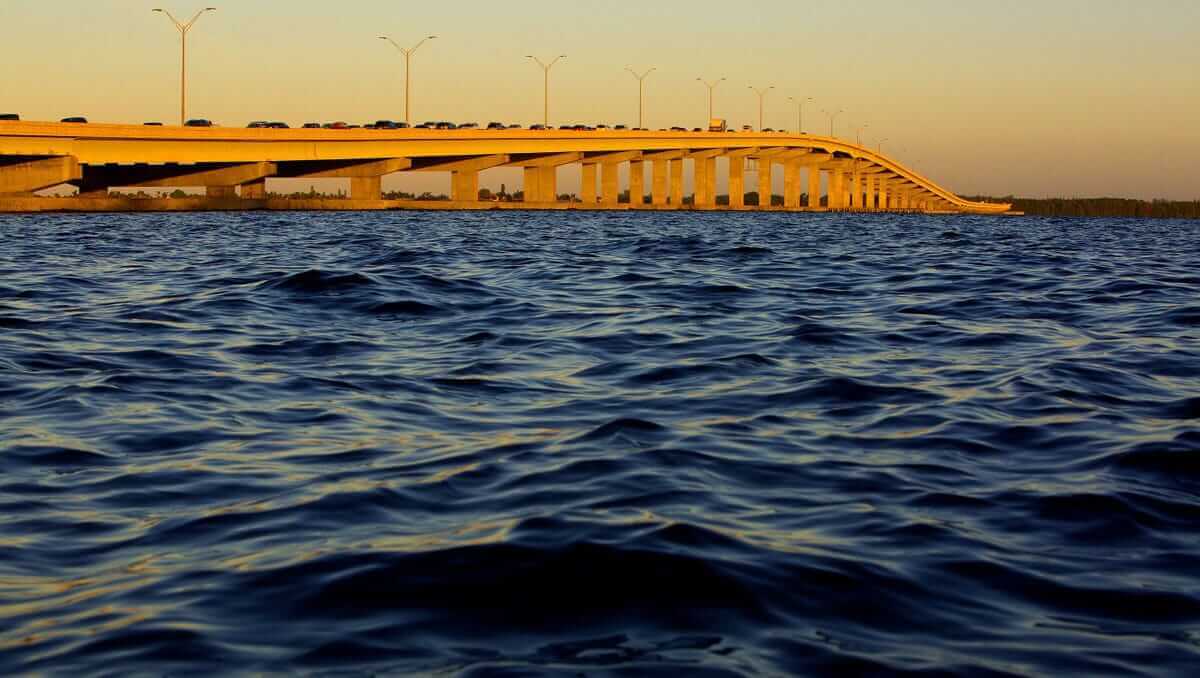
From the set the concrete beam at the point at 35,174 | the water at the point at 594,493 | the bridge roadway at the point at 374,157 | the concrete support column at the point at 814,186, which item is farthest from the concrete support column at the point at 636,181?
the water at the point at 594,493

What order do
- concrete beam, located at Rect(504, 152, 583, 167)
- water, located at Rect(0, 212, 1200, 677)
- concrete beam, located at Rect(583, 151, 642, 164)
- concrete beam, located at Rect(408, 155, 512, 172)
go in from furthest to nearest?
concrete beam, located at Rect(583, 151, 642, 164), concrete beam, located at Rect(504, 152, 583, 167), concrete beam, located at Rect(408, 155, 512, 172), water, located at Rect(0, 212, 1200, 677)

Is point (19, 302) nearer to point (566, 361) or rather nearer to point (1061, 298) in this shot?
point (566, 361)

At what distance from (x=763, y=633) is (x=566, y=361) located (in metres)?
8.46

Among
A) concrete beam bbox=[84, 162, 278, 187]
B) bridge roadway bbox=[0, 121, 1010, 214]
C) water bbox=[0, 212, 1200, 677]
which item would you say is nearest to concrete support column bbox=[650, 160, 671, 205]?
bridge roadway bbox=[0, 121, 1010, 214]

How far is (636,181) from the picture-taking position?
156 meters

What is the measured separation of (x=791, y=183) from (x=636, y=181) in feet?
115

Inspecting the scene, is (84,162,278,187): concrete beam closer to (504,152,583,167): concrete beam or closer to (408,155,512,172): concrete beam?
(408,155,512,172): concrete beam

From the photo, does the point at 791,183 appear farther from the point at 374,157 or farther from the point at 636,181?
the point at 374,157

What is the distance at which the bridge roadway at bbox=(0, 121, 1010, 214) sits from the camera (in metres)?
78.5

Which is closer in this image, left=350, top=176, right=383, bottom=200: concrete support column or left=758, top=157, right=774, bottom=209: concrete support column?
left=350, top=176, right=383, bottom=200: concrete support column

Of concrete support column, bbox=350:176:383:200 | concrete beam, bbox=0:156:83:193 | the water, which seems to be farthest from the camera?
concrete support column, bbox=350:176:383:200

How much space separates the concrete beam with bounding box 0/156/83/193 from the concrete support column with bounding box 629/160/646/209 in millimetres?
81688

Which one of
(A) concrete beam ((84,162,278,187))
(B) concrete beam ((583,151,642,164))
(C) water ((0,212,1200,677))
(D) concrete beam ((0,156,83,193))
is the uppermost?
(B) concrete beam ((583,151,642,164))

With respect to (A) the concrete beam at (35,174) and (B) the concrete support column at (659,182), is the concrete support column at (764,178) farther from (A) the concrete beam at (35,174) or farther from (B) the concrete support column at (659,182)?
(A) the concrete beam at (35,174)
